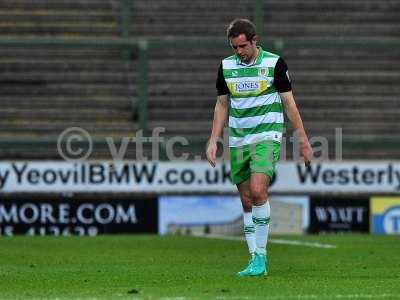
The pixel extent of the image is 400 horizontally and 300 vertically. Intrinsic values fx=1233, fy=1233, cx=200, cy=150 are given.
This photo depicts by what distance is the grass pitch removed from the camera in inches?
328

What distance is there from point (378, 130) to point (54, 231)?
23.4 ft

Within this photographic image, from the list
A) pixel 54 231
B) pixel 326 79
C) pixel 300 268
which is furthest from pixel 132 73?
pixel 300 268

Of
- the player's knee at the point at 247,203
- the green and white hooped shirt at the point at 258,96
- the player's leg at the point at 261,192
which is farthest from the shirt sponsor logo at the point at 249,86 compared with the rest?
the player's knee at the point at 247,203

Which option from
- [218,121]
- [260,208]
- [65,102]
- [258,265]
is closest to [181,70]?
[65,102]

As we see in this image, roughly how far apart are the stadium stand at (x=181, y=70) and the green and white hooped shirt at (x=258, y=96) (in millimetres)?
12122

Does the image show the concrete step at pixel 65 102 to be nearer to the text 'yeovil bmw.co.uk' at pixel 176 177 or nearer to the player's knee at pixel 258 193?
the text 'yeovil bmw.co.uk' at pixel 176 177

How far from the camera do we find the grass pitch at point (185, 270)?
8.33m

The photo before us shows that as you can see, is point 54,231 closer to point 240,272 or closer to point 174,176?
point 174,176

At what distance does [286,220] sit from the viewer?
783 inches

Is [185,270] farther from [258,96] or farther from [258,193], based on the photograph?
[258,96]

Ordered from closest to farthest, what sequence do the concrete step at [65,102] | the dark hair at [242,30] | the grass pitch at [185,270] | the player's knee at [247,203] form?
the grass pitch at [185,270] < the dark hair at [242,30] < the player's knee at [247,203] < the concrete step at [65,102]

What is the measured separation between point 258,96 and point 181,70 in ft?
47.2

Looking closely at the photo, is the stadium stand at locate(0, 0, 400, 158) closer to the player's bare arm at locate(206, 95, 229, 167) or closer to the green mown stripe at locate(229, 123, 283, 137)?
the player's bare arm at locate(206, 95, 229, 167)

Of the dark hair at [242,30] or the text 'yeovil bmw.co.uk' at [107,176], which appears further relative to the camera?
the text 'yeovil bmw.co.uk' at [107,176]
